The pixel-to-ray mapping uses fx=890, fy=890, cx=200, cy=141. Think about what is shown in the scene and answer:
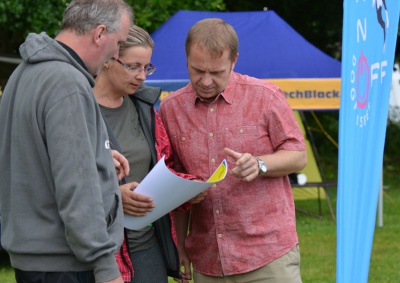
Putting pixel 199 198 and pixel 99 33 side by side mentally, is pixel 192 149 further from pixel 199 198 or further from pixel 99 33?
pixel 99 33

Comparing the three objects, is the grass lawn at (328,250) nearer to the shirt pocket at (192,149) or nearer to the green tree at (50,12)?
the green tree at (50,12)

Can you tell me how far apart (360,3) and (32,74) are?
125 centimetres

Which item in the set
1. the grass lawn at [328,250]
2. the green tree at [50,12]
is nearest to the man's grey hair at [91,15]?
the grass lawn at [328,250]

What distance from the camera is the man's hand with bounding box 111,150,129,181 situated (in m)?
3.41

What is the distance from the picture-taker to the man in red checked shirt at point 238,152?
373 cm

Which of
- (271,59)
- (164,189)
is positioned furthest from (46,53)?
(271,59)

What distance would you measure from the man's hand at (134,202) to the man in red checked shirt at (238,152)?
→ 0.34 metres

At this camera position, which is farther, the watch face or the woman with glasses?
the woman with glasses

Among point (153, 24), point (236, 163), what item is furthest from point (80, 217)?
point (153, 24)

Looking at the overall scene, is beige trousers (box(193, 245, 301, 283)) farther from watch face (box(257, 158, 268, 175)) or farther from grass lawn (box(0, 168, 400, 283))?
grass lawn (box(0, 168, 400, 283))

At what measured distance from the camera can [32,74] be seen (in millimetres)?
2969

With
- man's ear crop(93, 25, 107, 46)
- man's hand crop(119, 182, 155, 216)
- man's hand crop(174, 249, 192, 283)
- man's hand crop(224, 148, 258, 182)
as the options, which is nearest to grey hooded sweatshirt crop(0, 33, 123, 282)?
man's ear crop(93, 25, 107, 46)

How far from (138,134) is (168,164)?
0.78ft

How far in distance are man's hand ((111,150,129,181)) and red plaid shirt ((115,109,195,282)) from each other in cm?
31
